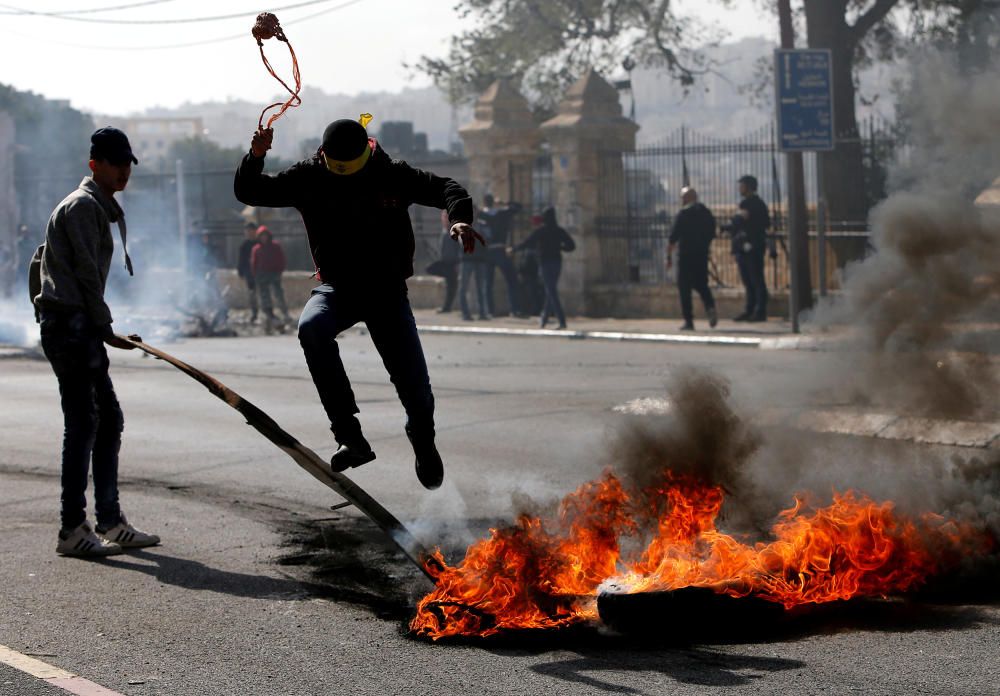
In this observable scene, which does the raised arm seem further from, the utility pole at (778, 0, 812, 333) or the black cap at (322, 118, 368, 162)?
the utility pole at (778, 0, 812, 333)

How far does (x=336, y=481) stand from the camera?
551cm

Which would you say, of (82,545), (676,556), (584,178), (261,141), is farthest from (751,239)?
(261,141)

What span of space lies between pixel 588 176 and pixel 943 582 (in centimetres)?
1835

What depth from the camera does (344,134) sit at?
5223mm

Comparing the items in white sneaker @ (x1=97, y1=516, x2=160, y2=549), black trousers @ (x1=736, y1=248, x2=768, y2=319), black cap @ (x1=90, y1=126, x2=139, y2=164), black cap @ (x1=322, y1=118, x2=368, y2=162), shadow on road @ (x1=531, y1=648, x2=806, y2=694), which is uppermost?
black cap @ (x1=90, y1=126, x2=139, y2=164)

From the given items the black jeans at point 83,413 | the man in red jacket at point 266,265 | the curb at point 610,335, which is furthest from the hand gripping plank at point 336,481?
the man in red jacket at point 266,265

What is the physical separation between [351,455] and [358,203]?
1026 millimetres

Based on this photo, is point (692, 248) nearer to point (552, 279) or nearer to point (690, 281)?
point (690, 281)

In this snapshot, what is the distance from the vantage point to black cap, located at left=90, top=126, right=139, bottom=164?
254 inches

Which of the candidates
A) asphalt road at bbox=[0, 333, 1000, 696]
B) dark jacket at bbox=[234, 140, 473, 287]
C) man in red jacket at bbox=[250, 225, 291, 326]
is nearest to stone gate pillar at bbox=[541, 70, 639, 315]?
man in red jacket at bbox=[250, 225, 291, 326]

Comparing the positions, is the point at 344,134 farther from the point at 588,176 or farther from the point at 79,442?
the point at 588,176

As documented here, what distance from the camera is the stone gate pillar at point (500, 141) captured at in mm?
24578

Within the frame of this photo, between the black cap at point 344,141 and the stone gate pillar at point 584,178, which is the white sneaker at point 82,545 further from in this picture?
the stone gate pillar at point 584,178

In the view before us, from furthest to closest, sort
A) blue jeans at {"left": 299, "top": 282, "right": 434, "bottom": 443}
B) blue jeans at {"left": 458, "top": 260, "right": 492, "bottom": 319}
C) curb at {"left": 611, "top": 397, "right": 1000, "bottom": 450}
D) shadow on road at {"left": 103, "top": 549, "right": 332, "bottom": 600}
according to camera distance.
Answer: blue jeans at {"left": 458, "top": 260, "right": 492, "bottom": 319} → curb at {"left": 611, "top": 397, "right": 1000, "bottom": 450} → shadow on road at {"left": 103, "top": 549, "right": 332, "bottom": 600} → blue jeans at {"left": 299, "top": 282, "right": 434, "bottom": 443}
